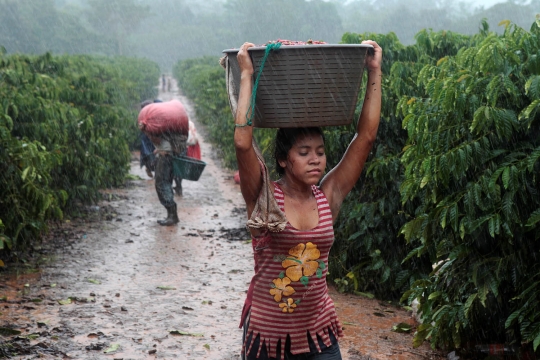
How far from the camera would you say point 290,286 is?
2754 millimetres

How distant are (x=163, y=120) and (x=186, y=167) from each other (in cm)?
85

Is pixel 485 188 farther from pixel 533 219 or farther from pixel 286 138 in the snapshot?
pixel 286 138

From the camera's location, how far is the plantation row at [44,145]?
664 centimetres

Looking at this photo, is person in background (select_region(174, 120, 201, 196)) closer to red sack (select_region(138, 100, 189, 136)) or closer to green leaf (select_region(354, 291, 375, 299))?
red sack (select_region(138, 100, 189, 136))

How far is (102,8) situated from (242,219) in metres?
93.2

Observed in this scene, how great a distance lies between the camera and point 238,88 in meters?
2.82

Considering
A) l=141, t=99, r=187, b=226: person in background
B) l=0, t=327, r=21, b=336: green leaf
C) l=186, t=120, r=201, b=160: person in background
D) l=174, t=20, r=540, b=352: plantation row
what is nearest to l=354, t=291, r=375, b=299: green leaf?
l=174, t=20, r=540, b=352: plantation row

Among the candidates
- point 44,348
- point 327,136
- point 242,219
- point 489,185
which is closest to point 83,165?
point 242,219

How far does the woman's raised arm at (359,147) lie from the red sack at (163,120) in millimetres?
7012

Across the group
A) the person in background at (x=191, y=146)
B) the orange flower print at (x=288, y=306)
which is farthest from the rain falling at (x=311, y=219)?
the person in background at (x=191, y=146)

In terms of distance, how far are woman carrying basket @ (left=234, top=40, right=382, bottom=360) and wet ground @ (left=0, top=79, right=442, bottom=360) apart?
7.33 ft

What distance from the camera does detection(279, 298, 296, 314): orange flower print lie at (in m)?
2.76

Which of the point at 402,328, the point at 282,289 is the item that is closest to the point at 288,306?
the point at 282,289

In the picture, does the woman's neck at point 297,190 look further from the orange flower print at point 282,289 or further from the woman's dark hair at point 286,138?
the orange flower print at point 282,289
